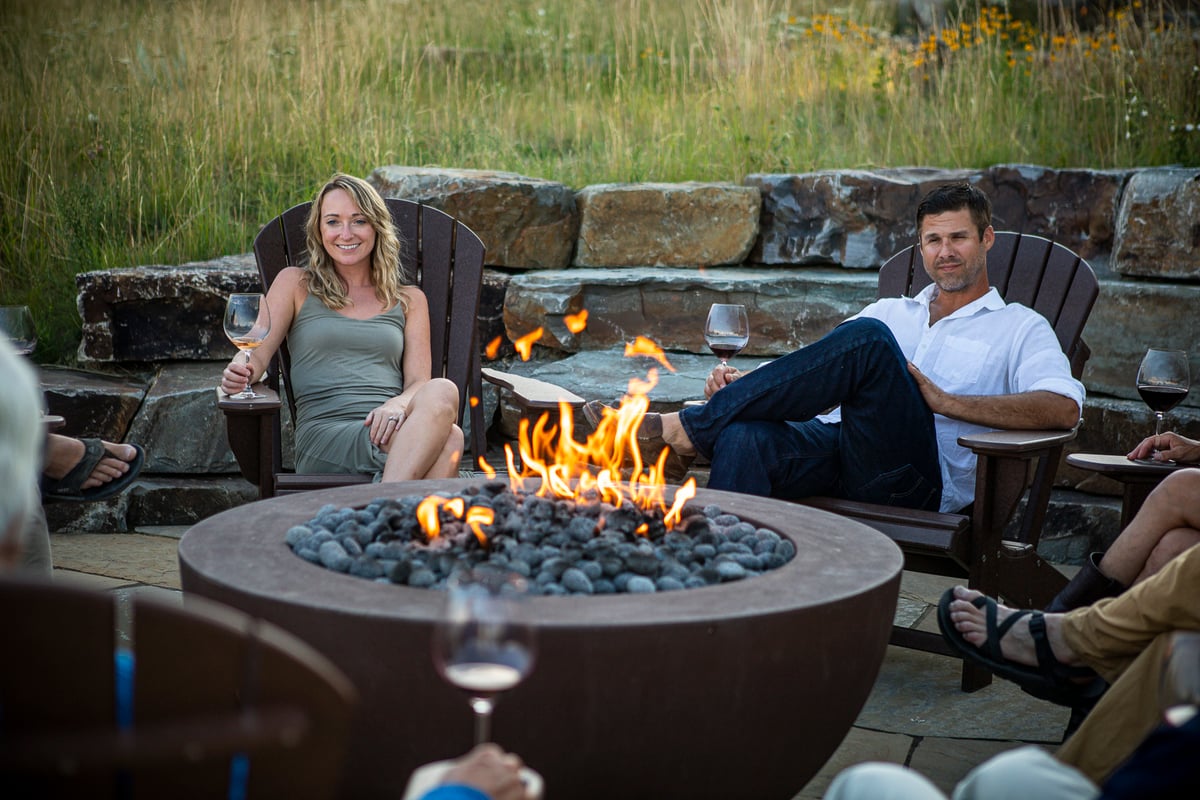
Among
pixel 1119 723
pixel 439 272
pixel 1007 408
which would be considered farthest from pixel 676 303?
pixel 1119 723

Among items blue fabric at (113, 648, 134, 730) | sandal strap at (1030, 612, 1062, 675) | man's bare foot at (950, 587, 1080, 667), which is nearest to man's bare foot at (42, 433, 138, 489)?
blue fabric at (113, 648, 134, 730)

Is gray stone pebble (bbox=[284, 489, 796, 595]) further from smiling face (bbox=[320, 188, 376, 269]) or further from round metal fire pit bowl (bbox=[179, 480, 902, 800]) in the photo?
smiling face (bbox=[320, 188, 376, 269])

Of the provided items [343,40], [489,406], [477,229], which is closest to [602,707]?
[489,406]

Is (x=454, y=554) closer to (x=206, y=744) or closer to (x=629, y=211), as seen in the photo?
(x=206, y=744)

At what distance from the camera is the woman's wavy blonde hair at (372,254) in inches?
146

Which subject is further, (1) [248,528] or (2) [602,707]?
(1) [248,528]

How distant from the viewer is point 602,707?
165 centimetres

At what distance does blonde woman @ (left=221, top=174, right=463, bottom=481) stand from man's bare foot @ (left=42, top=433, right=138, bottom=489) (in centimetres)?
95

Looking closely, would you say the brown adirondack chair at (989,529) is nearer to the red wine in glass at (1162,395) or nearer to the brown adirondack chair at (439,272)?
the red wine in glass at (1162,395)

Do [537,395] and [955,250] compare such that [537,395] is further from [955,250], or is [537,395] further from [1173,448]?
[1173,448]

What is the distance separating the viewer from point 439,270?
3.94 meters

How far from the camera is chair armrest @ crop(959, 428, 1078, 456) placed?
110 inches

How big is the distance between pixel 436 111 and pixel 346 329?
8.18 ft

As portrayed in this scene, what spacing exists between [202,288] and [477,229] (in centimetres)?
105
